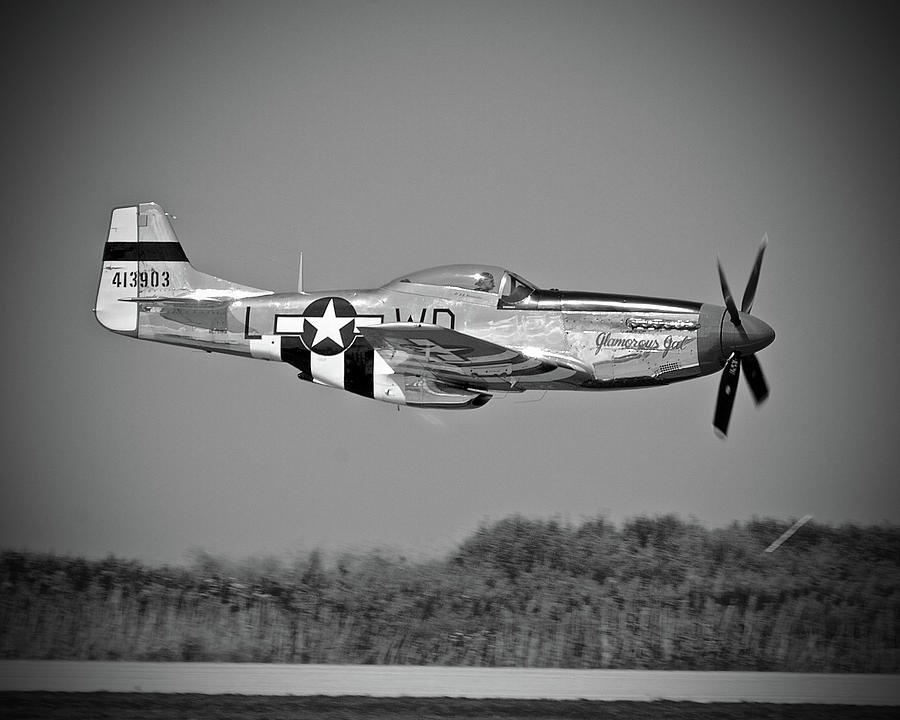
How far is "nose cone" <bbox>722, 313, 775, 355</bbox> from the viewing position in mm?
13711

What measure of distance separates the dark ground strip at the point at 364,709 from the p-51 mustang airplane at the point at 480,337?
149 inches

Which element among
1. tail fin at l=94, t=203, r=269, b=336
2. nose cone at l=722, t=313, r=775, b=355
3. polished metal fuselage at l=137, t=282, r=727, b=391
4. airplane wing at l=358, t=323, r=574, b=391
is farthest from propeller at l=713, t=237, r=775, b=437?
tail fin at l=94, t=203, r=269, b=336

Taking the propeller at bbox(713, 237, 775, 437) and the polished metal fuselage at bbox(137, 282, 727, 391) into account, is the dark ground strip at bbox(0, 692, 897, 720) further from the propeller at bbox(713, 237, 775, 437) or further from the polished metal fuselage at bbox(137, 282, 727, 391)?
the polished metal fuselage at bbox(137, 282, 727, 391)

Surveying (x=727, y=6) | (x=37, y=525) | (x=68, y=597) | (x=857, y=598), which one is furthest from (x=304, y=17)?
(x=857, y=598)

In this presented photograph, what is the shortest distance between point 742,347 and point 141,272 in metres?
8.49

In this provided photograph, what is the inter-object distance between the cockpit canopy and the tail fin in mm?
2998

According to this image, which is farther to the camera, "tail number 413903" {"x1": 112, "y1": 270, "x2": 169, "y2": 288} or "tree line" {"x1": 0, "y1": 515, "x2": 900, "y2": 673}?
"tail number 413903" {"x1": 112, "y1": 270, "x2": 169, "y2": 288}

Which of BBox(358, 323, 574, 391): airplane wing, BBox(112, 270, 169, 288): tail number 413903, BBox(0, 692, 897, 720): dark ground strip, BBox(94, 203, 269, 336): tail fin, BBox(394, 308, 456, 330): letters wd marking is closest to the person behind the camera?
BBox(0, 692, 897, 720): dark ground strip

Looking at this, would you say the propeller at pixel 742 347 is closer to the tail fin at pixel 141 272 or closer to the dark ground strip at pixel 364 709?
the dark ground strip at pixel 364 709

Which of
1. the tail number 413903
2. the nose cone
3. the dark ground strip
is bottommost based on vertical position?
the dark ground strip

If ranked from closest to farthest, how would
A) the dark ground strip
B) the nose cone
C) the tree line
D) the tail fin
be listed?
1. the dark ground strip
2. the nose cone
3. the tree line
4. the tail fin

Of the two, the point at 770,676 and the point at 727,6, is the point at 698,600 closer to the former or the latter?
the point at 770,676

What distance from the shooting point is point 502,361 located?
44.7ft

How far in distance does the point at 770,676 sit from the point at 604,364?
15.5 ft
